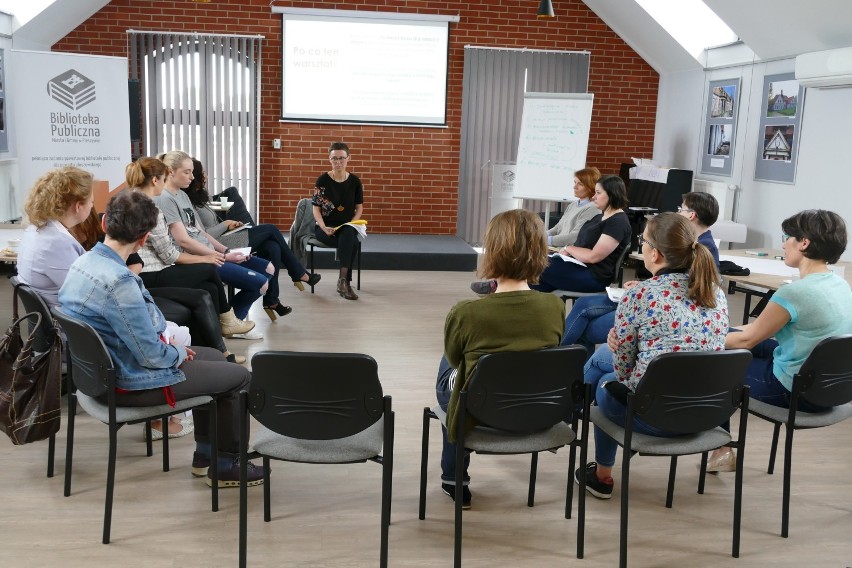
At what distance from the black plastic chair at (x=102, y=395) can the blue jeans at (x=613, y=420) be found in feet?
4.49

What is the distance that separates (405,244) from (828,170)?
13.4ft

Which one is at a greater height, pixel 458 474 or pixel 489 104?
pixel 489 104

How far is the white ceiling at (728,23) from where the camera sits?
6.11 meters

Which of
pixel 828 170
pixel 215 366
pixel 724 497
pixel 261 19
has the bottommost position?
pixel 724 497

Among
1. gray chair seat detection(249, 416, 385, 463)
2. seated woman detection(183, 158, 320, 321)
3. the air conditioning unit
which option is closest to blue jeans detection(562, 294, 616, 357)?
gray chair seat detection(249, 416, 385, 463)

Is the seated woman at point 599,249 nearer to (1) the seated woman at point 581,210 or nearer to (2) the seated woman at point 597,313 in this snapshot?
(1) the seated woman at point 581,210

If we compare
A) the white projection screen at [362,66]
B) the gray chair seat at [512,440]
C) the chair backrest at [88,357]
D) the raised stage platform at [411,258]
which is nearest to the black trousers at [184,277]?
the chair backrest at [88,357]

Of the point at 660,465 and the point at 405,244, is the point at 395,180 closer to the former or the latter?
the point at 405,244

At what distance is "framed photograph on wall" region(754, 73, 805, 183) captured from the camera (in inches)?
274

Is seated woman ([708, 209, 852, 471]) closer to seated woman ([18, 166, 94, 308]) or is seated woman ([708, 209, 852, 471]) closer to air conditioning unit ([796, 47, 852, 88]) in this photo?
seated woman ([18, 166, 94, 308])

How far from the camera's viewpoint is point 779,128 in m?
7.18

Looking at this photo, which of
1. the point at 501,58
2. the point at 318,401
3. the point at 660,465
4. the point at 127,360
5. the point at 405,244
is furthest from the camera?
the point at 501,58

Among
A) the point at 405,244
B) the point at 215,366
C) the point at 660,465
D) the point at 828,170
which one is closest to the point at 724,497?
the point at 660,465

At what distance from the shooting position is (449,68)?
8969mm
